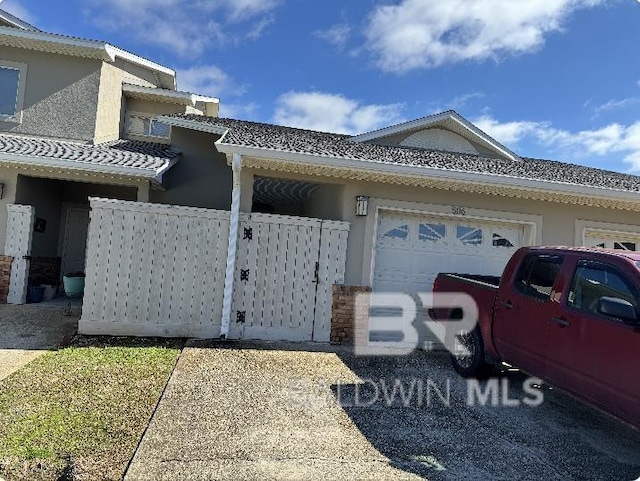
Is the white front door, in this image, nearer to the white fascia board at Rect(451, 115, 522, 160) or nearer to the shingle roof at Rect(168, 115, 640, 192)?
the shingle roof at Rect(168, 115, 640, 192)

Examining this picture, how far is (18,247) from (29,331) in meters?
3.07

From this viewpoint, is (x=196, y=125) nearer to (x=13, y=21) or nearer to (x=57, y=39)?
(x=57, y=39)

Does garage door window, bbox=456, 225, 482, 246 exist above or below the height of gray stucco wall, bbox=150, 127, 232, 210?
below

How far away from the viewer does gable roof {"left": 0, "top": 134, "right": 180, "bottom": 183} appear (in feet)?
30.3

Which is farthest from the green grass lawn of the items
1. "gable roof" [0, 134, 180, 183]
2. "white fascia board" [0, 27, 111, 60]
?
"white fascia board" [0, 27, 111, 60]

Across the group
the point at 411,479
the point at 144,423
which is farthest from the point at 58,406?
the point at 411,479

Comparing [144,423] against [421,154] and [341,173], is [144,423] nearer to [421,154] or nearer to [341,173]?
[341,173]

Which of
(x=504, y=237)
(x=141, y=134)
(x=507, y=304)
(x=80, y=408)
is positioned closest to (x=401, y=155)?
(x=504, y=237)

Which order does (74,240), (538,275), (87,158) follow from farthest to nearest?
(74,240), (87,158), (538,275)

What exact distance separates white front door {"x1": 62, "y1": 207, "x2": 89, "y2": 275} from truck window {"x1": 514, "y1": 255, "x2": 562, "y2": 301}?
463 inches

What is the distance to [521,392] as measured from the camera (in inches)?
229

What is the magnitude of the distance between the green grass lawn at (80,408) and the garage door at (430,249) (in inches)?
164

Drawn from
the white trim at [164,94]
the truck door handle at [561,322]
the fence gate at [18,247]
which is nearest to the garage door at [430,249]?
the truck door handle at [561,322]

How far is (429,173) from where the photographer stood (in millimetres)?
7629
